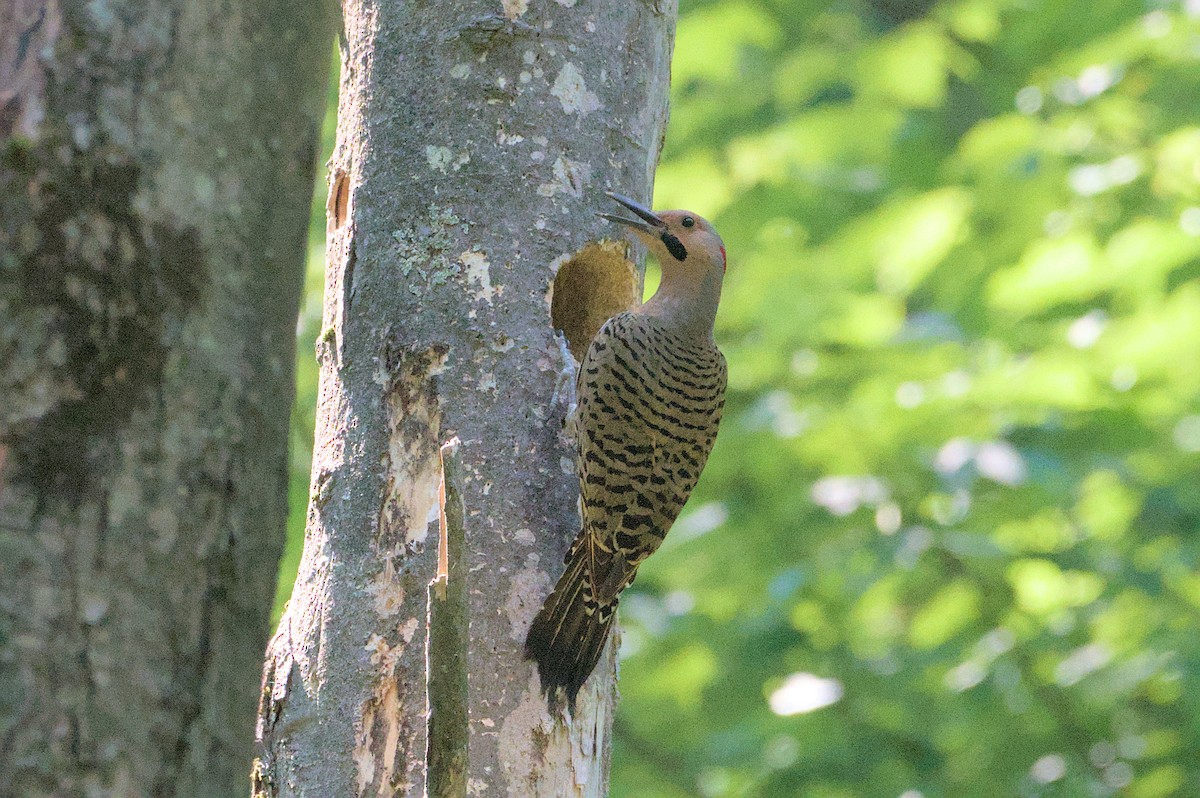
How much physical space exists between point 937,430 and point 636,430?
7.31 ft

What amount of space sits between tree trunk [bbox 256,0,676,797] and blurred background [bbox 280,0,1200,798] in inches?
93.4

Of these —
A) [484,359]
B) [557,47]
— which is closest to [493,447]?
[484,359]

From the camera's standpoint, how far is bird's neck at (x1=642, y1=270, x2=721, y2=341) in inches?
159

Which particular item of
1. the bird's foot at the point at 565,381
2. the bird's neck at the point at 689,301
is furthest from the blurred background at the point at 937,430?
the bird's foot at the point at 565,381

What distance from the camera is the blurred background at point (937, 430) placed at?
5.31m

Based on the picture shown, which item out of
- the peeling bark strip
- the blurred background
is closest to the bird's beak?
the peeling bark strip

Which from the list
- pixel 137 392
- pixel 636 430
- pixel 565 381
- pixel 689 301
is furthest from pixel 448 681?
pixel 689 301

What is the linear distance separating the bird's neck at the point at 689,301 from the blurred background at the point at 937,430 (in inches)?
55.6

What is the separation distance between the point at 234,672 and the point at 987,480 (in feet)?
13.9

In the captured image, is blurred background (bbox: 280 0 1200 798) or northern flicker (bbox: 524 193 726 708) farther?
blurred background (bbox: 280 0 1200 798)

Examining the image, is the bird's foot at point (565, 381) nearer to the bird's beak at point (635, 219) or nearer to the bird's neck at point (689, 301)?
the bird's beak at point (635, 219)

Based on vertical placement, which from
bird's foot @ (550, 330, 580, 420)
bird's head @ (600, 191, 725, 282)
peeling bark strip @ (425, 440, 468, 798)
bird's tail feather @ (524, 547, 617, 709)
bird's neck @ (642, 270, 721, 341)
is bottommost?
peeling bark strip @ (425, 440, 468, 798)

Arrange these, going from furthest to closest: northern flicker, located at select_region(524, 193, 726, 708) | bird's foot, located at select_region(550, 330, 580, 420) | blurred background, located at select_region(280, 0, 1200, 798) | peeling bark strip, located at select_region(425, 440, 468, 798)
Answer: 1. blurred background, located at select_region(280, 0, 1200, 798)
2. bird's foot, located at select_region(550, 330, 580, 420)
3. northern flicker, located at select_region(524, 193, 726, 708)
4. peeling bark strip, located at select_region(425, 440, 468, 798)

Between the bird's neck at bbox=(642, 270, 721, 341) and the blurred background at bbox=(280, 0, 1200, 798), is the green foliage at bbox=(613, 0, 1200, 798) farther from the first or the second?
the bird's neck at bbox=(642, 270, 721, 341)
